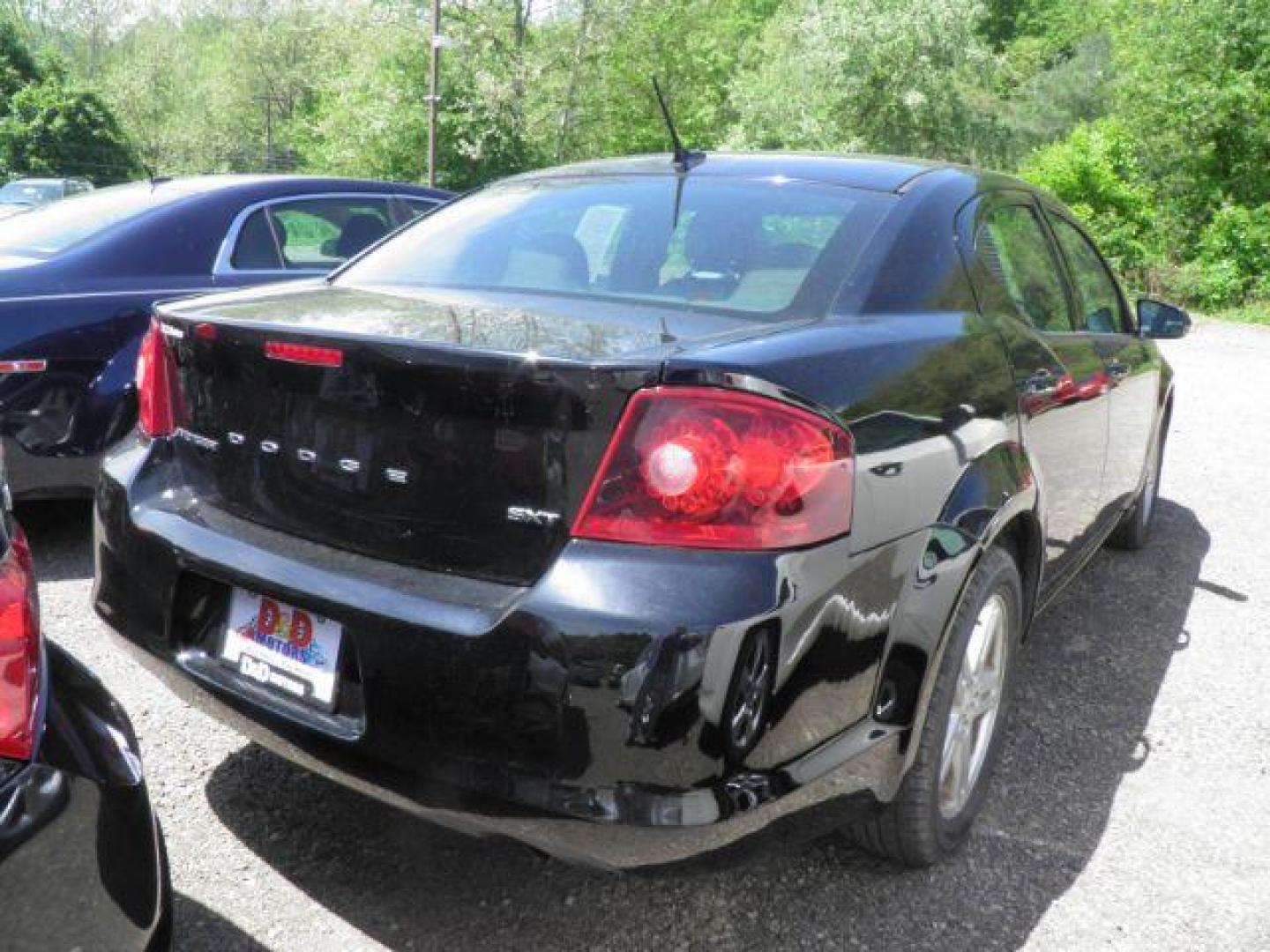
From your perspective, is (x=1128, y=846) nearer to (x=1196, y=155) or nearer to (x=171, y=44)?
(x=1196, y=155)

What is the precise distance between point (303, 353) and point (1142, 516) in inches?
161

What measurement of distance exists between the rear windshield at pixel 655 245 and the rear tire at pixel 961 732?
29.0 inches

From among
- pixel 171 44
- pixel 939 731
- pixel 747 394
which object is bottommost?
pixel 939 731

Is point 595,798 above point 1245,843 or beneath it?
above

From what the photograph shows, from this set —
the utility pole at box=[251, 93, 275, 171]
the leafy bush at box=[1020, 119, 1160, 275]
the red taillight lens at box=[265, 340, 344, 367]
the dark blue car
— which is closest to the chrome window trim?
the dark blue car

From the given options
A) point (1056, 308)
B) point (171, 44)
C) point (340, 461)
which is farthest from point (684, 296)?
point (171, 44)

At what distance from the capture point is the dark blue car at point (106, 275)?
3906 mm

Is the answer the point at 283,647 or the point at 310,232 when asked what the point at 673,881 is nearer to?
the point at 283,647

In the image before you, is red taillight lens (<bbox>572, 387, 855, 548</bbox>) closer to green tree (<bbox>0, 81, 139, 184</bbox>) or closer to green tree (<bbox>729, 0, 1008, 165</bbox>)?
green tree (<bbox>729, 0, 1008, 165</bbox>)

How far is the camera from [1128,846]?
8.57 feet

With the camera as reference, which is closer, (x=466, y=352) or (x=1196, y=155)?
(x=466, y=352)

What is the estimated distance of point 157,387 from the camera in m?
2.41

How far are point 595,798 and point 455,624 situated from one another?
0.35 m

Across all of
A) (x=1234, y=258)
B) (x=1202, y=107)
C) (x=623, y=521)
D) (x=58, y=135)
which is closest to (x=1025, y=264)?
(x=623, y=521)
